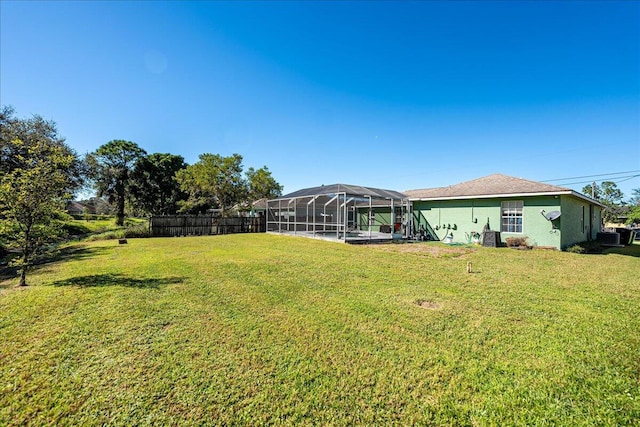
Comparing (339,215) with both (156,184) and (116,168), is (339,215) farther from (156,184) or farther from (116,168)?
(116,168)

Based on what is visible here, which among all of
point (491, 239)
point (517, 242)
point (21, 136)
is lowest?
point (517, 242)

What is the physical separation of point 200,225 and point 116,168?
63.3 ft

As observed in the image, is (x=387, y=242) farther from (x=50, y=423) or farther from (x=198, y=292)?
(x=50, y=423)

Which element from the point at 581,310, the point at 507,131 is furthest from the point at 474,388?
the point at 507,131

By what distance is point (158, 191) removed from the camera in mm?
33125

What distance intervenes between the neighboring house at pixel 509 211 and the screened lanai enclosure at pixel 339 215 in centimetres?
160

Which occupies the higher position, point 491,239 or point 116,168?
point 116,168

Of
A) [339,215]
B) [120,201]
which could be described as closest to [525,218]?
[339,215]

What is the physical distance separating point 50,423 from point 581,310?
675cm

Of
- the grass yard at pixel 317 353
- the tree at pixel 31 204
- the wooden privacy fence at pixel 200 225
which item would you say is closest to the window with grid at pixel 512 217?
the grass yard at pixel 317 353

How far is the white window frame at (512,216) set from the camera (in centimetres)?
1223

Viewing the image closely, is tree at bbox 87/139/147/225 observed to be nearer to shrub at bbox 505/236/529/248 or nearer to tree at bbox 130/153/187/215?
tree at bbox 130/153/187/215

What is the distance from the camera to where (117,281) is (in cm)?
570

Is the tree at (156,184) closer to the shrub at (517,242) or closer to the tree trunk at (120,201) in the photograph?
the tree trunk at (120,201)
